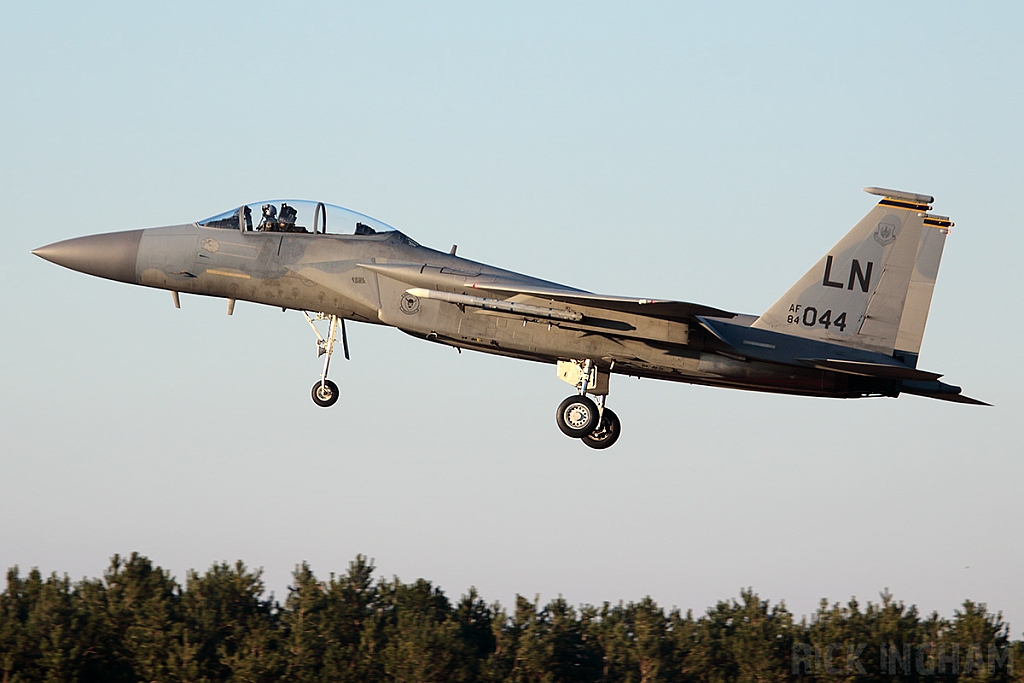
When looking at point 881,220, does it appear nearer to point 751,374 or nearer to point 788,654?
point 751,374

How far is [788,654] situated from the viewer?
44250 mm

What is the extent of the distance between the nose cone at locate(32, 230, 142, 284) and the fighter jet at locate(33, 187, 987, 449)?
71.3 inches

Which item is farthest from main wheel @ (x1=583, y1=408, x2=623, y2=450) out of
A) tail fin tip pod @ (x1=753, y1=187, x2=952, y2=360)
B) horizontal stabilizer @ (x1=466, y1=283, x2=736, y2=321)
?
tail fin tip pod @ (x1=753, y1=187, x2=952, y2=360)

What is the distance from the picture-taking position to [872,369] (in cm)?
1862

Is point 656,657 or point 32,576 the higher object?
point 656,657

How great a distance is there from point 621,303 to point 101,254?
30.1 ft

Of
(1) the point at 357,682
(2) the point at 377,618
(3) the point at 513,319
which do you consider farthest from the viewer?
(2) the point at 377,618

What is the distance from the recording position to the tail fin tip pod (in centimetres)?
1995

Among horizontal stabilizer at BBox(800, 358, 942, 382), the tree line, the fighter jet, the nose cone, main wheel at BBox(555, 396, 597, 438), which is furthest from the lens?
the tree line

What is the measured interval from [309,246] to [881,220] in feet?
30.3

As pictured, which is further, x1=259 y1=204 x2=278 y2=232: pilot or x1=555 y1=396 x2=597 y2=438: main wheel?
x1=259 y1=204 x2=278 y2=232: pilot

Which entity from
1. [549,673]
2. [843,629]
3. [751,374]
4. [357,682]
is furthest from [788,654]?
[751,374]

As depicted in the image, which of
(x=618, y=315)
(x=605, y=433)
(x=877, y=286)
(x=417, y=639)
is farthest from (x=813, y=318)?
(x=417, y=639)

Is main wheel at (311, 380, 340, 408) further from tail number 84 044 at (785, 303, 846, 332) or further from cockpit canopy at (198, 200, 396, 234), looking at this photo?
tail number 84 044 at (785, 303, 846, 332)
